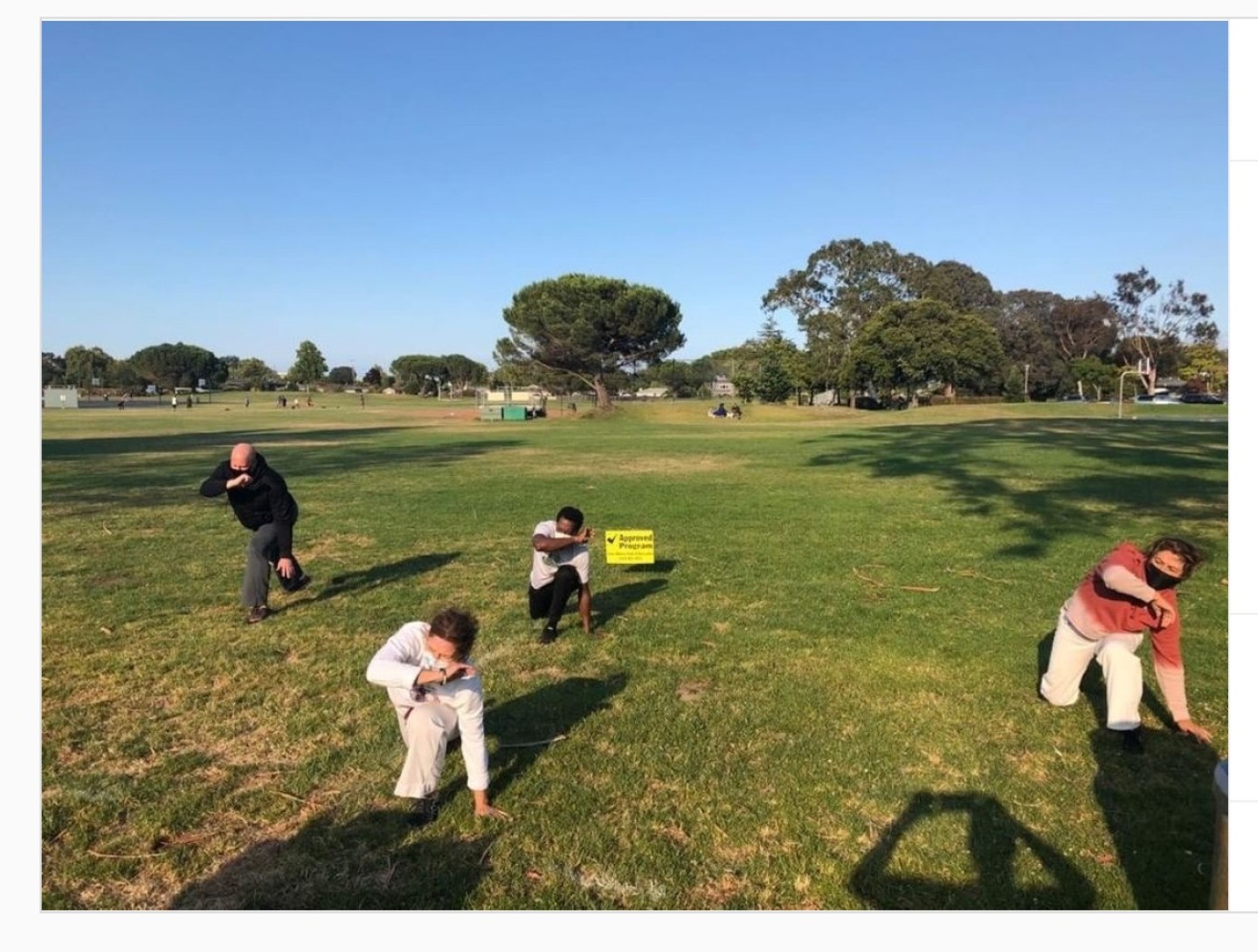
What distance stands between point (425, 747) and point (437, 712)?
6.8 inches

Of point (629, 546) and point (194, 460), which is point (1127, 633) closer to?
point (629, 546)

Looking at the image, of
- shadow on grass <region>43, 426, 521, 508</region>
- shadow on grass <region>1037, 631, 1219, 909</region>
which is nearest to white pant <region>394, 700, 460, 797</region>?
shadow on grass <region>1037, 631, 1219, 909</region>

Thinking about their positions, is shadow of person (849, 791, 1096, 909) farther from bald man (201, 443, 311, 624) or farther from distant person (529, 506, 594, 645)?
bald man (201, 443, 311, 624)

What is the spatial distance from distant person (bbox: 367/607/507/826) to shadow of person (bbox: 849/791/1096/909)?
1.73 meters

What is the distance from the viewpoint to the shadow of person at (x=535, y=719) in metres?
4.36

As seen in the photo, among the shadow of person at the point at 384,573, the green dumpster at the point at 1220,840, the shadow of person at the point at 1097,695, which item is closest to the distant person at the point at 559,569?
the shadow of person at the point at 384,573

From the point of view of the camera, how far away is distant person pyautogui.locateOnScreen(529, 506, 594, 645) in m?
6.45

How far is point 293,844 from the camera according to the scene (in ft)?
12.0

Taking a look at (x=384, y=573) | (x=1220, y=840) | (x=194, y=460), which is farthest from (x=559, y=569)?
(x=194, y=460)

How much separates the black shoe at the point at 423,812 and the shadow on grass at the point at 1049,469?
26.8 feet

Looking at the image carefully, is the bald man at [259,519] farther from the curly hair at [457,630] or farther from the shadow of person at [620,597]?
the curly hair at [457,630]

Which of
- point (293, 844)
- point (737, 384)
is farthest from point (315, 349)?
point (293, 844)

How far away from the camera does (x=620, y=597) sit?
784cm

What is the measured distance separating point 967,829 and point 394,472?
17.7m
